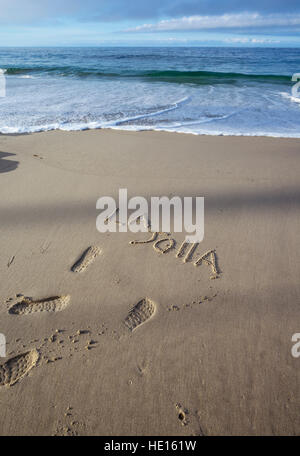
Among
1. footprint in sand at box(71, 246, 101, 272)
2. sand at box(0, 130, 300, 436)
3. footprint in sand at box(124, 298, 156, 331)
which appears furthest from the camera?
footprint in sand at box(71, 246, 101, 272)

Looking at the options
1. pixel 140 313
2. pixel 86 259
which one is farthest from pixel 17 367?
pixel 86 259

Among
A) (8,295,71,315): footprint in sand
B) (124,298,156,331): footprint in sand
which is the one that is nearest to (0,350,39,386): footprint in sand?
(8,295,71,315): footprint in sand

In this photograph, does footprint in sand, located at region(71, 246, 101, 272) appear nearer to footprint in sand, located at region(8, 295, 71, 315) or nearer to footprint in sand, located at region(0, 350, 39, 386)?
footprint in sand, located at region(8, 295, 71, 315)

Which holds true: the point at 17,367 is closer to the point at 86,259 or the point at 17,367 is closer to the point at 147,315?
the point at 147,315

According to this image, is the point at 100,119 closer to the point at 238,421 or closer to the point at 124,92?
the point at 124,92

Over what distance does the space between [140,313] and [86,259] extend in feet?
2.22

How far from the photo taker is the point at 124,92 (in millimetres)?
9125

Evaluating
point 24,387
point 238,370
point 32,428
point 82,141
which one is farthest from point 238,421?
point 82,141

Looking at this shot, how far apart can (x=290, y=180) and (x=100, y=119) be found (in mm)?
4011

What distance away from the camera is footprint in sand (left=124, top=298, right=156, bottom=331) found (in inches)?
68.1

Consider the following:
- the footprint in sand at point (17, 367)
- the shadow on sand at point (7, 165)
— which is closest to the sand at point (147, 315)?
the footprint in sand at point (17, 367)

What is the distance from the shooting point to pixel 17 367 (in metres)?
1.50

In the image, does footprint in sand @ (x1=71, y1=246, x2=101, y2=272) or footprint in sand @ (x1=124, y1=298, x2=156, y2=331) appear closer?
footprint in sand @ (x1=124, y1=298, x2=156, y2=331)

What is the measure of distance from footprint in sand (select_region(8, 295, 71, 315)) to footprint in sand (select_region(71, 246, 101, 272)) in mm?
286
